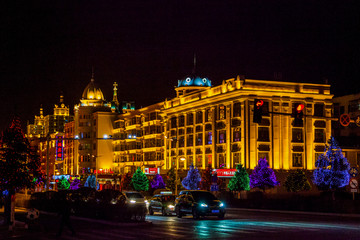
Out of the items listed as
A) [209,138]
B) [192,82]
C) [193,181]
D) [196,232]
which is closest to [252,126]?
[193,181]

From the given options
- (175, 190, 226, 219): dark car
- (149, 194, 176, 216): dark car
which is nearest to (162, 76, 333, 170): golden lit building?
(149, 194, 176, 216): dark car

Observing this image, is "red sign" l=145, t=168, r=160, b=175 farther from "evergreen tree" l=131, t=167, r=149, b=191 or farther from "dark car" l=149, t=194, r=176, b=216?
"dark car" l=149, t=194, r=176, b=216

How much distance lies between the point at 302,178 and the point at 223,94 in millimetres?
21941

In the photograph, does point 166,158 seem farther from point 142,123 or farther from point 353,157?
point 353,157

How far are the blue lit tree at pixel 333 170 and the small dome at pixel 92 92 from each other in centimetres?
10343

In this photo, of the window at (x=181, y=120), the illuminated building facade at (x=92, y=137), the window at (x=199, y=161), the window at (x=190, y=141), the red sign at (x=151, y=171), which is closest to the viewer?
the window at (x=199, y=161)

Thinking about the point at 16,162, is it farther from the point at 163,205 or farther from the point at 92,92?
the point at 92,92

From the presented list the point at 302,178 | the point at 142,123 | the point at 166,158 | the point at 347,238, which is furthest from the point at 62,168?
the point at 347,238

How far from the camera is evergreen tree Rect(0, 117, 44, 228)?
3025 cm

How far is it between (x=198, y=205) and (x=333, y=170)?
28212mm

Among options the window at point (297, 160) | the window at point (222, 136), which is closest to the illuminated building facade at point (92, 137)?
the window at point (222, 136)

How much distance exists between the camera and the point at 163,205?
41219 millimetres

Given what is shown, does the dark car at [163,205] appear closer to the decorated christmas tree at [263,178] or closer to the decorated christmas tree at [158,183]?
the decorated christmas tree at [263,178]

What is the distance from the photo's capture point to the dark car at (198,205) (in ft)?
119
